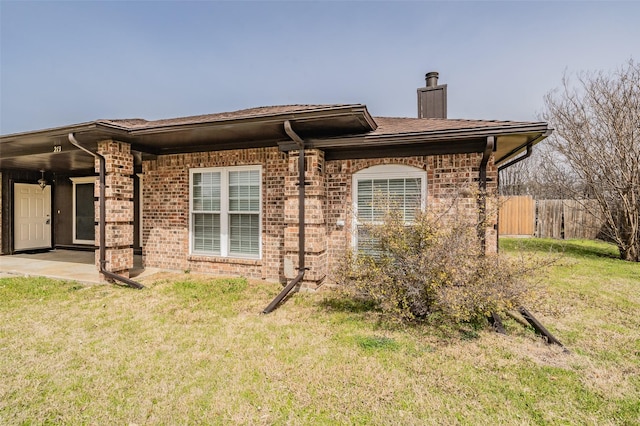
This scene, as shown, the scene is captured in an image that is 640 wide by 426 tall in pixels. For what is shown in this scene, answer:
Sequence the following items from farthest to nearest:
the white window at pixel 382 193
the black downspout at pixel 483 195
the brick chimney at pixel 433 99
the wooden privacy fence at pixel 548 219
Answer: the wooden privacy fence at pixel 548 219 < the brick chimney at pixel 433 99 < the white window at pixel 382 193 < the black downspout at pixel 483 195

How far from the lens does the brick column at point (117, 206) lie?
588 centimetres

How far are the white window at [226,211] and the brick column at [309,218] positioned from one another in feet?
3.20

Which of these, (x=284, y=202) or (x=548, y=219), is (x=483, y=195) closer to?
(x=284, y=202)

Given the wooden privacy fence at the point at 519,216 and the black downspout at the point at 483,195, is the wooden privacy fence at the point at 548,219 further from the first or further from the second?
the black downspout at the point at 483,195

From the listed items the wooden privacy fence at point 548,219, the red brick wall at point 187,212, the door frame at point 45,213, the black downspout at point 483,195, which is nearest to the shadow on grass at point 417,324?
the black downspout at point 483,195

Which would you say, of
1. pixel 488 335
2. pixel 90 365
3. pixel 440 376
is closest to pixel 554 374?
pixel 488 335

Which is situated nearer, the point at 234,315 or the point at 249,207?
the point at 234,315

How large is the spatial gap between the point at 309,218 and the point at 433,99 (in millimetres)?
4953

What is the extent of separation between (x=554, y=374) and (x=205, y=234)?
613cm

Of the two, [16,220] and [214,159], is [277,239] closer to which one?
[214,159]

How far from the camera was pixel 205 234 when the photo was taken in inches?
267

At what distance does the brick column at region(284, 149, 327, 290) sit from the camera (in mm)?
5469

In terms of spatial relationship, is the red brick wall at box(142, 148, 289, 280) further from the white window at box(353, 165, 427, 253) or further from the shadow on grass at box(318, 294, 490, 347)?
the shadow on grass at box(318, 294, 490, 347)

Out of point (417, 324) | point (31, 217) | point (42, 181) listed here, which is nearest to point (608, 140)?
point (417, 324)
